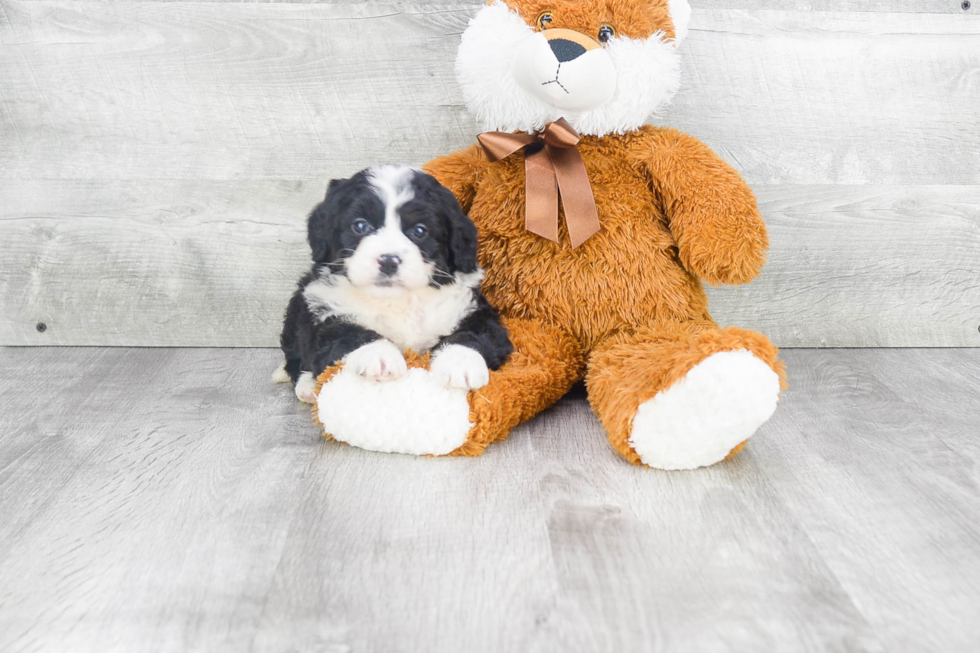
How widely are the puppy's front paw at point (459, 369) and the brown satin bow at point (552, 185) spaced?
10.9 inches

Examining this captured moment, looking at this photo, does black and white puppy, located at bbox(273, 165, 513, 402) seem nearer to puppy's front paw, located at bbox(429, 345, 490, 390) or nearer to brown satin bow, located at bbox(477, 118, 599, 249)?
puppy's front paw, located at bbox(429, 345, 490, 390)

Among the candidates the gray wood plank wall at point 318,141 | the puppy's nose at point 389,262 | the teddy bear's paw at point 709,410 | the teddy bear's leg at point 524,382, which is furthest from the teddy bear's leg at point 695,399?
the gray wood plank wall at point 318,141

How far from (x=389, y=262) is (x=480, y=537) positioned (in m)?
0.43

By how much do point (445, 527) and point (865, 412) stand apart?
897 mm

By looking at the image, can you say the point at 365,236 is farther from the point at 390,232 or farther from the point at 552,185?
the point at 552,185

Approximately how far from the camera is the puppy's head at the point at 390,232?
1.22 meters

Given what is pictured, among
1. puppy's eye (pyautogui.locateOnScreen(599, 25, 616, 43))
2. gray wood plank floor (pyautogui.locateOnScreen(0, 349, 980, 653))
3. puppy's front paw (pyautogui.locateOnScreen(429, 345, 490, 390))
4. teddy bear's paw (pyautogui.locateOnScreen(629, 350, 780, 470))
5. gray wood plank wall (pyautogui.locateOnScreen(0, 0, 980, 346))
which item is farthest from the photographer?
gray wood plank wall (pyautogui.locateOnScreen(0, 0, 980, 346))

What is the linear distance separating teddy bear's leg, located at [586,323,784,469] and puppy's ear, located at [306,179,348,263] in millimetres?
522

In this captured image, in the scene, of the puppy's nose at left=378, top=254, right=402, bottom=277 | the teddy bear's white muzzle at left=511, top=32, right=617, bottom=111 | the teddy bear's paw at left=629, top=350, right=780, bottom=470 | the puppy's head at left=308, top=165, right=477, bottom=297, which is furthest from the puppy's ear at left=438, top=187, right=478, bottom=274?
the teddy bear's paw at left=629, top=350, right=780, bottom=470

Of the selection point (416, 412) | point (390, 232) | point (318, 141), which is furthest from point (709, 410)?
point (318, 141)

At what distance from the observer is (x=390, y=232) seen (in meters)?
1.24

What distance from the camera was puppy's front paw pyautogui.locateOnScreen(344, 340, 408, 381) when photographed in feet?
4.03

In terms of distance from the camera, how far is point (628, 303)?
4.67 ft

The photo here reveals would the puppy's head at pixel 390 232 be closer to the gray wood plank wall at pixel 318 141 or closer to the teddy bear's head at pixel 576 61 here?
the teddy bear's head at pixel 576 61
